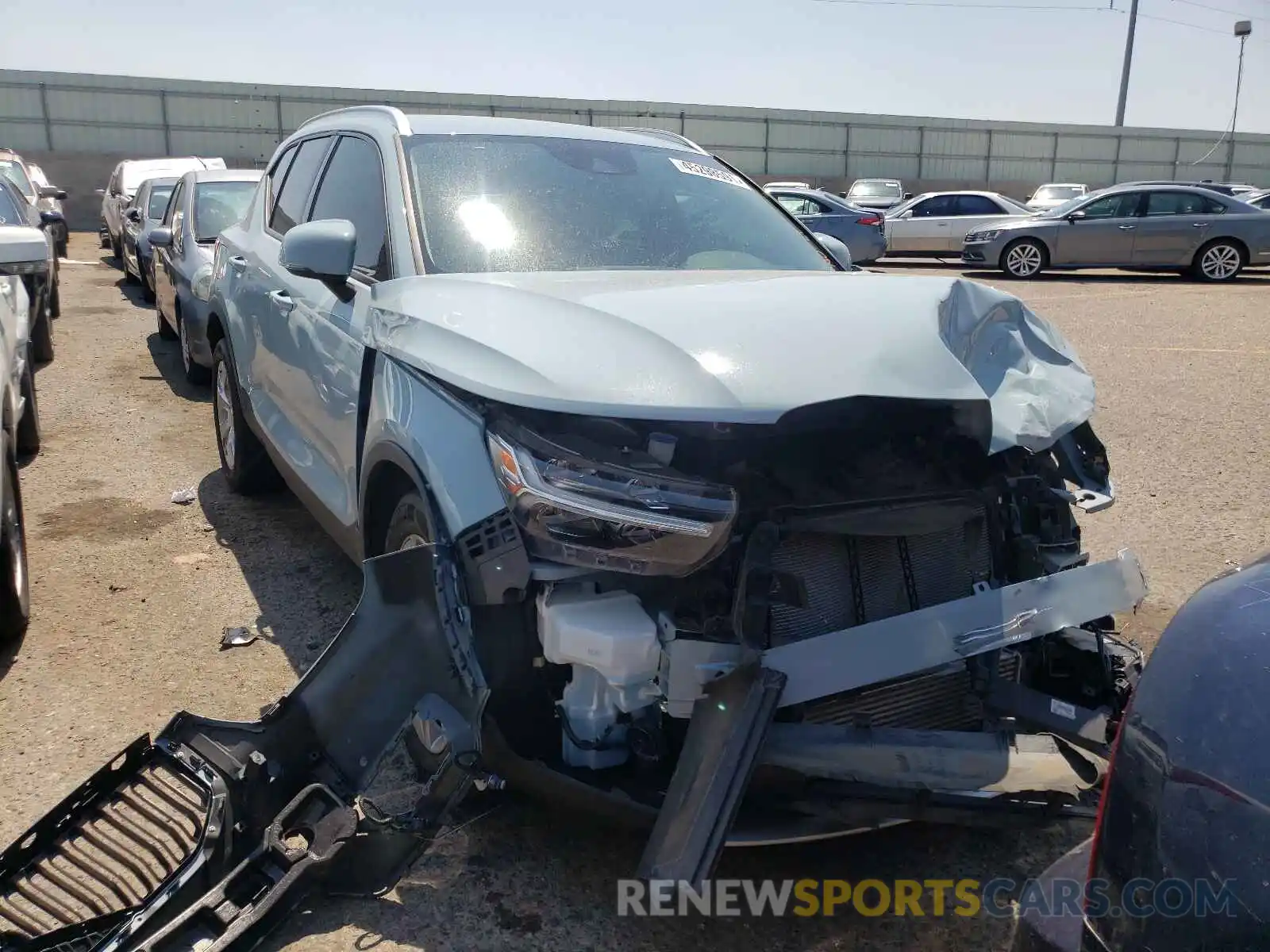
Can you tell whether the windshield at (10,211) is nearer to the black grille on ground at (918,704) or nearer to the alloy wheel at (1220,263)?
the black grille on ground at (918,704)

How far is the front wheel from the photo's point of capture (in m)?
17.1

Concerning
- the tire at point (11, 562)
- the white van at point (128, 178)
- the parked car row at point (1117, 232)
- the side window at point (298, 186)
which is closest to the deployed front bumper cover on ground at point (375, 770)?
the tire at point (11, 562)

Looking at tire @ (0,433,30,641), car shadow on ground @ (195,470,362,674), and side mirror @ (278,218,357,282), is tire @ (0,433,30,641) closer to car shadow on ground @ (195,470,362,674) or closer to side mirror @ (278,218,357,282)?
car shadow on ground @ (195,470,362,674)

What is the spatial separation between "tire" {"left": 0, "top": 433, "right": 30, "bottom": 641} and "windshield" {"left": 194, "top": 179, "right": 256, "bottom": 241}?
5136 mm

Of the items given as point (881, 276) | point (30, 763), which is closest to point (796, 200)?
point (881, 276)

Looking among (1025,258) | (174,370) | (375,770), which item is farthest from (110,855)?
(1025,258)

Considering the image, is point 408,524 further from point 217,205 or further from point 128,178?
point 128,178

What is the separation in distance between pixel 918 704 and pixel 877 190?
87.9 ft

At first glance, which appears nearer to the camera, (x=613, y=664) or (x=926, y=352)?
(x=613, y=664)

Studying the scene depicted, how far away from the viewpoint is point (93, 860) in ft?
8.46

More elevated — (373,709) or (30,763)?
(373,709)

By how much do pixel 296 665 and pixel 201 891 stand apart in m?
1.55

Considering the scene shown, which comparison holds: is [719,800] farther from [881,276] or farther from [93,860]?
[881,276]

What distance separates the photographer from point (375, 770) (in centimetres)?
270
